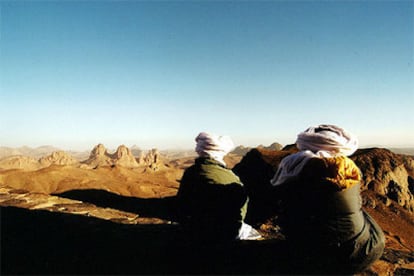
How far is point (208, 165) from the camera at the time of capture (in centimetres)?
346

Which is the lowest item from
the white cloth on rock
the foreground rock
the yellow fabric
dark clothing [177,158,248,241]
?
the foreground rock

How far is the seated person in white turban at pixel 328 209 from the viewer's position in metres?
2.47

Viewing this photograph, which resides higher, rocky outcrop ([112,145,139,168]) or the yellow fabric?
the yellow fabric

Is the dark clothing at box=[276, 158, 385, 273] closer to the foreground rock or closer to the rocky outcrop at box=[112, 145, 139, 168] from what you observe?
the foreground rock

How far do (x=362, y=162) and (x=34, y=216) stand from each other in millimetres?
12404

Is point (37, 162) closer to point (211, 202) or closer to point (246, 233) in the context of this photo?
point (246, 233)

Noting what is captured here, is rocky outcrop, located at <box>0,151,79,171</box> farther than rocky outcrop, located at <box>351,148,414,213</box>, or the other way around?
rocky outcrop, located at <box>0,151,79,171</box>

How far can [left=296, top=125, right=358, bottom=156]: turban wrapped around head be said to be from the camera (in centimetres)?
259

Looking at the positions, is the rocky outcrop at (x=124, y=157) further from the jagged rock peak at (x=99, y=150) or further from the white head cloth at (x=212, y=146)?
the white head cloth at (x=212, y=146)

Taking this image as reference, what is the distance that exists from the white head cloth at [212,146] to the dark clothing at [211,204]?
20 centimetres

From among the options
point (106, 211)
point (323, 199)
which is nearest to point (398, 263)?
point (323, 199)

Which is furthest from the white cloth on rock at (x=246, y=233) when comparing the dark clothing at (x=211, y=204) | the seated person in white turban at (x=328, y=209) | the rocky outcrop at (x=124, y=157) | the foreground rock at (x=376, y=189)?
the rocky outcrop at (x=124, y=157)

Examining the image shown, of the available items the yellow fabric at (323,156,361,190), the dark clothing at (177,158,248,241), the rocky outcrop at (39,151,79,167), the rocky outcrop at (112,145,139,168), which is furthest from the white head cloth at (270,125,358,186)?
the rocky outcrop at (112,145,139,168)

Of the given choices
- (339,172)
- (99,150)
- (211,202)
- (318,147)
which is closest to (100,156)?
(99,150)
